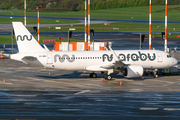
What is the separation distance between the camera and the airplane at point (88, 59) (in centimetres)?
4684

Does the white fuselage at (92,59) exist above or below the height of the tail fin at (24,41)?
below

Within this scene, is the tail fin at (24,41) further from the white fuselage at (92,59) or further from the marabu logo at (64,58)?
the marabu logo at (64,58)

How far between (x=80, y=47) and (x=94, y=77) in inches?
1042

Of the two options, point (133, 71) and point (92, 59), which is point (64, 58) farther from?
point (133, 71)

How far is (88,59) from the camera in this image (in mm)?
48594

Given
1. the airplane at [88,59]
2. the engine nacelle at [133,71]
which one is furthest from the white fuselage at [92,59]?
the engine nacelle at [133,71]

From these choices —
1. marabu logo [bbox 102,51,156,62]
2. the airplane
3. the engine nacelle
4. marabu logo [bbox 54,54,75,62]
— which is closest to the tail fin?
the airplane

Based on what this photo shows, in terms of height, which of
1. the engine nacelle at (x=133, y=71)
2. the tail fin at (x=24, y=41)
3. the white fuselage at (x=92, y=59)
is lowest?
the engine nacelle at (x=133, y=71)

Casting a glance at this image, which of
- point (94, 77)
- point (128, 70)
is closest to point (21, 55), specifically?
point (94, 77)

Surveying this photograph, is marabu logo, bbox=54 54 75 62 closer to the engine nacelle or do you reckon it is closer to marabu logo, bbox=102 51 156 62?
marabu logo, bbox=102 51 156 62

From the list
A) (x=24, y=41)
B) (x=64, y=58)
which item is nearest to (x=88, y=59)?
(x=64, y=58)

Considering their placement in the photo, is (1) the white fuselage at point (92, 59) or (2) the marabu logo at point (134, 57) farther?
(2) the marabu logo at point (134, 57)

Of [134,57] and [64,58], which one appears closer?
[64,58]

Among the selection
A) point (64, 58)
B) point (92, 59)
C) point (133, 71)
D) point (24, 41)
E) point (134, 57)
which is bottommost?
point (133, 71)
